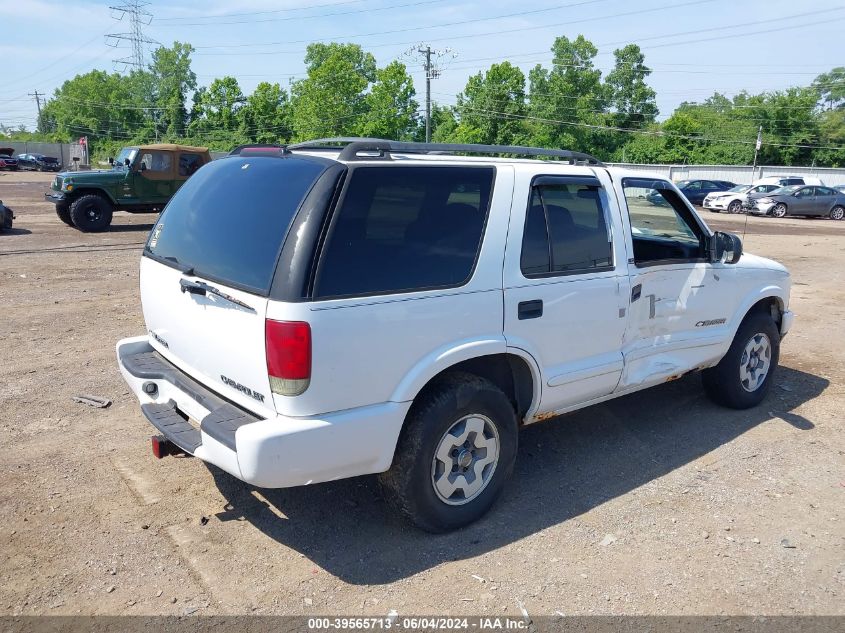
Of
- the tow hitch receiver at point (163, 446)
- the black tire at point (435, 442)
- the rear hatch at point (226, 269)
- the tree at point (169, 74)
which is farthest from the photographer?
the tree at point (169, 74)

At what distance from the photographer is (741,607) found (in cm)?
322

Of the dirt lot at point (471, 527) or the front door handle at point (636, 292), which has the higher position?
the front door handle at point (636, 292)

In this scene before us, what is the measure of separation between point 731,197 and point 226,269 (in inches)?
1276

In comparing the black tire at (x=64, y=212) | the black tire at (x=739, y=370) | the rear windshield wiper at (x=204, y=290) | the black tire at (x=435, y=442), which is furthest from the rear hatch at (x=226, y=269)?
the black tire at (x=64, y=212)

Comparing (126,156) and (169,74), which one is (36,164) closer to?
(169,74)

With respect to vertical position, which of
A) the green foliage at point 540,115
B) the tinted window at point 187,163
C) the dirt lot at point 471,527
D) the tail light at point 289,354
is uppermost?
the green foliage at point 540,115

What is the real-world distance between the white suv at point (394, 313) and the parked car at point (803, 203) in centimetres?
2855

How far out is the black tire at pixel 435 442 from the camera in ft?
11.4

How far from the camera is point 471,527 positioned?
12.5 ft

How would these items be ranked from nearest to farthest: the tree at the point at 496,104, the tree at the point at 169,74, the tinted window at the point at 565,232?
the tinted window at the point at 565,232, the tree at the point at 496,104, the tree at the point at 169,74

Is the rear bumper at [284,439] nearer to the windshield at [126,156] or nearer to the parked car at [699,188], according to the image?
the windshield at [126,156]

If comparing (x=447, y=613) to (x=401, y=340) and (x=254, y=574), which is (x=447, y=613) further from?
(x=401, y=340)

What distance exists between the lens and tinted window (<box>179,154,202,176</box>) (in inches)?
711

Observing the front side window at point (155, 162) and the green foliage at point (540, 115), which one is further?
the green foliage at point (540, 115)
